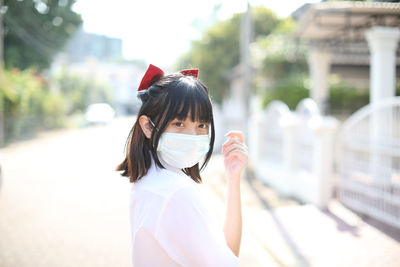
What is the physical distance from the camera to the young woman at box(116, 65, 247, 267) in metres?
1.21

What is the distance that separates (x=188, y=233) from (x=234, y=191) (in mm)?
358

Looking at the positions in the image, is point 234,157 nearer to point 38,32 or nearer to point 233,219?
point 233,219

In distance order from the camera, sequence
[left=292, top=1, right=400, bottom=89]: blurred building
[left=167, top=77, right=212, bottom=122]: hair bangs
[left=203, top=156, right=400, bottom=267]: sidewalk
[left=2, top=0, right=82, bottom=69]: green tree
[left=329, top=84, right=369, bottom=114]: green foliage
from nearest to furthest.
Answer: [left=167, top=77, right=212, bottom=122]: hair bangs
[left=203, top=156, right=400, bottom=267]: sidewalk
[left=292, top=1, right=400, bottom=89]: blurred building
[left=329, top=84, right=369, bottom=114]: green foliage
[left=2, top=0, right=82, bottom=69]: green tree

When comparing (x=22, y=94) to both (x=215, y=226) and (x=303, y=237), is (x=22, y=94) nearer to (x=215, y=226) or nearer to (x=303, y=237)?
(x=303, y=237)

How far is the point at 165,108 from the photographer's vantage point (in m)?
1.42

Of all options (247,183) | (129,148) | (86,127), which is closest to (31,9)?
(86,127)

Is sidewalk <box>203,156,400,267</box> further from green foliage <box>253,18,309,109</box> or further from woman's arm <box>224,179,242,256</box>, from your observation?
green foliage <box>253,18,309,109</box>

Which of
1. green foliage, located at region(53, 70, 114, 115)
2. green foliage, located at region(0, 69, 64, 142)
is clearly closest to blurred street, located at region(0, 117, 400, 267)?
green foliage, located at region(0, 69, 64, 142)

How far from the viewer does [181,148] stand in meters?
1.47

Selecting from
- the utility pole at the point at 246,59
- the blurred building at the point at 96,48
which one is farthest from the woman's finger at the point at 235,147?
the blurred building at the point at 96,48

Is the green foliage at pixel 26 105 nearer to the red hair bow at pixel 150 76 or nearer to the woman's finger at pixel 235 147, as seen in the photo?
the red hair bow at pixel 150 76

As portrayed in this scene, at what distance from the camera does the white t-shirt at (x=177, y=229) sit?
1.21 meters

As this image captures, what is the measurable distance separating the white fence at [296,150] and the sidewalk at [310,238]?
40 cm

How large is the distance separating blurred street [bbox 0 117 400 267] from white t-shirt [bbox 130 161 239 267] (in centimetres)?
257
